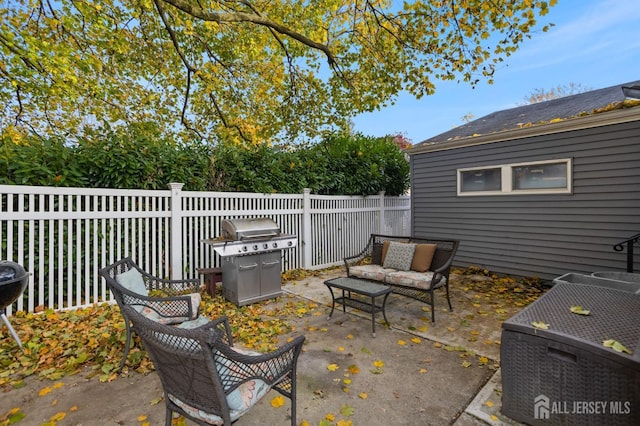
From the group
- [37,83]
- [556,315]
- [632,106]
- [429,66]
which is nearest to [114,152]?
[37,83]

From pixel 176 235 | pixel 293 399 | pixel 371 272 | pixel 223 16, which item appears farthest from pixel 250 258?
pixel 223 16

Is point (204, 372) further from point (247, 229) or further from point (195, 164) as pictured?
point (195, 164)

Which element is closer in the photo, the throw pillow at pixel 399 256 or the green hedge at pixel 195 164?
the green hedge at pixel 195 164

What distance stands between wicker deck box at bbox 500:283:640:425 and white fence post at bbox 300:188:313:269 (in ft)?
15.0

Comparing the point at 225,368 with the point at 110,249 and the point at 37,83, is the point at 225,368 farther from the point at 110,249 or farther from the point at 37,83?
the point at 37,83

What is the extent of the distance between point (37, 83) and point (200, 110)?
156 inches

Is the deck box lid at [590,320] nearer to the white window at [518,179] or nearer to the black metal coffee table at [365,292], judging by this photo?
the black metal coffee table at [365,292]

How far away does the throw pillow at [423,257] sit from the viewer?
449 cm

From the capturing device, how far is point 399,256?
4.72m

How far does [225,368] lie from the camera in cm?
169

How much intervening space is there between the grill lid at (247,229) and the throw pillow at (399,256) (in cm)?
184

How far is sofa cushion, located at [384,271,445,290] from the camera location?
3.93m

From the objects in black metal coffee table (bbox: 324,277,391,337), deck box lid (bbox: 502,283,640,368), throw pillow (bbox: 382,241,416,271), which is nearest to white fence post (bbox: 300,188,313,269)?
throw pillow (bbox: 382,241,416,271)

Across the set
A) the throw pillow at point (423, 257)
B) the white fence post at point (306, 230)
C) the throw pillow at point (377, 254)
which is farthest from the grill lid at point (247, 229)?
the throw pillow at point (423, 257)
